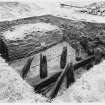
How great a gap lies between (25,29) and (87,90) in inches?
Answer: 152

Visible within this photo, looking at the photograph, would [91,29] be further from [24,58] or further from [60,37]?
[24,58]

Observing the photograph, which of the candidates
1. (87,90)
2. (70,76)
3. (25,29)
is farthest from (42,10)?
(87,90)

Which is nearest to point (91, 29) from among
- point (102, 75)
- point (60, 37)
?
point (60, 37)

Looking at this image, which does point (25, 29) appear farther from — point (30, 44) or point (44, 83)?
point (44, 83)

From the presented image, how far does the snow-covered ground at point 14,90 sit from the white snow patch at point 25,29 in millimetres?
1986

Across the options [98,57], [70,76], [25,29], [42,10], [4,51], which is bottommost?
[42,10]

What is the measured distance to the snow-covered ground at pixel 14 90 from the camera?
358 cm

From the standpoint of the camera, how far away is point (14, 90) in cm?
384

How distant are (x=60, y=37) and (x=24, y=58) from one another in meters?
1.71

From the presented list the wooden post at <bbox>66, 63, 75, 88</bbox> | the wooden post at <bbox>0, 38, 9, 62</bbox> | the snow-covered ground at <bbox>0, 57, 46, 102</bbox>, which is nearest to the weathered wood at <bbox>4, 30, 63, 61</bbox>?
the wooden post at <bbox>0, 38, 9, 62</bbox>

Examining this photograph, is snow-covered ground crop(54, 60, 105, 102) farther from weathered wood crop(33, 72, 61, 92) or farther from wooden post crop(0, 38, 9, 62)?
wooden post crop(0, 38, 9, 62)

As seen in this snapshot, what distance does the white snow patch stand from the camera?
20.7 feet

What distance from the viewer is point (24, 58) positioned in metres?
6.15

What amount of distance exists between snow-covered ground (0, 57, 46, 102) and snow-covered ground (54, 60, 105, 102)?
1.66ft
